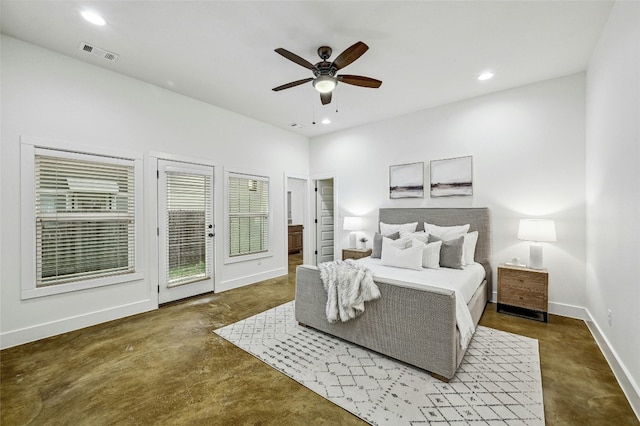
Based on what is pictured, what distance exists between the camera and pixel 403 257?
332cm

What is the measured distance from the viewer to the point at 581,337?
9.02 feet

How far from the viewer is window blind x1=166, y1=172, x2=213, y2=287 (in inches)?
151

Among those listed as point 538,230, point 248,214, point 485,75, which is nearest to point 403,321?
point 538,230

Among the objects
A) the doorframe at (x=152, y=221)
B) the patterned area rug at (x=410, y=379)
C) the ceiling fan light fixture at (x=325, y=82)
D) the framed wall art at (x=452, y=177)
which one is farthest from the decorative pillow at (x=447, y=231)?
the doorframe at (x=152, y=221)

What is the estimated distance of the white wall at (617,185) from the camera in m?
1.81

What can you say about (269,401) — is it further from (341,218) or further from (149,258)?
(341,218)

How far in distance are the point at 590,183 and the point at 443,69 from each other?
7.03ft

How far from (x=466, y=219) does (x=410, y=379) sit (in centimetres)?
268

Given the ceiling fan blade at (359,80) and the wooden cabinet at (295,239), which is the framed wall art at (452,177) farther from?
the wooden cabinet at (295,239)

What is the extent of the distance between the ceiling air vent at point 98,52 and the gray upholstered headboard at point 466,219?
14.6 ft

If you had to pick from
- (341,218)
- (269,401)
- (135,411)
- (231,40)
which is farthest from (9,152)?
(341,218)

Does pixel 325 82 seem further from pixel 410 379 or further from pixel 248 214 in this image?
pixel 248 214

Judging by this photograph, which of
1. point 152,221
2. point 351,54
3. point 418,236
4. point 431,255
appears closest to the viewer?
point 351,54

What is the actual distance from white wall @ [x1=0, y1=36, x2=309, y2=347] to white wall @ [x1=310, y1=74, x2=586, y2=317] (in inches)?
123
